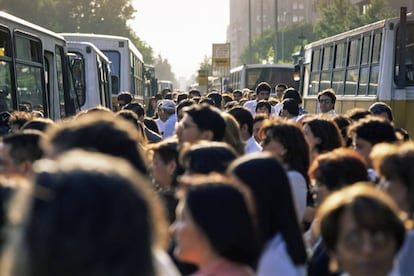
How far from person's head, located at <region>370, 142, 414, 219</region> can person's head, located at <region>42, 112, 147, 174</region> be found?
1093mm

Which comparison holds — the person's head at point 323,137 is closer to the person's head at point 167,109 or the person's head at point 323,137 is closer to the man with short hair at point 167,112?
the man with short hair at point 167,112

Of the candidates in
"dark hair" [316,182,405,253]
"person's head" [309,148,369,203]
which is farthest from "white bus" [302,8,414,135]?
"dark hair" [316,182,405,253]

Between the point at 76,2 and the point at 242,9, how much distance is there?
353ft

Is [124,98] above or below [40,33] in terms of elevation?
below

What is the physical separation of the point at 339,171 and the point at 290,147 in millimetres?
1019

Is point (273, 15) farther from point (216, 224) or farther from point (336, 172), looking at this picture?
point (216, 224)

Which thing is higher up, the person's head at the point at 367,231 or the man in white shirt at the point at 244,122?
the person's head at the point at 367,231

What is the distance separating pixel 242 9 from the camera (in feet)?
622

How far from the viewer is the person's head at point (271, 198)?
12.9ft

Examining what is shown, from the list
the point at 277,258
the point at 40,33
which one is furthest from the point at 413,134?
the point at 277,258

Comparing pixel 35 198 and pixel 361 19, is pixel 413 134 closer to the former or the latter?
pixel 35 198

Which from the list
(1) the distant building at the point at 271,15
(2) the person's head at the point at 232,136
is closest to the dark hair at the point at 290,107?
(2) the person's head at the point at 232,136

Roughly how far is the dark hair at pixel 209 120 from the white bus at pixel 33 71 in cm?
546

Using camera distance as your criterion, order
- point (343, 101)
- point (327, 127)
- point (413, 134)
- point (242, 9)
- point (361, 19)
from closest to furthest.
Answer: point (327, 127) → point (413, 134) → point (343, 101) → point (361, 19) → point (242, 9)
